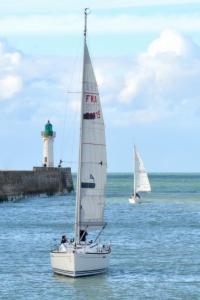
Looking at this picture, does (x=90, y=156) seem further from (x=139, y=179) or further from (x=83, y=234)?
(x=139, y=179)

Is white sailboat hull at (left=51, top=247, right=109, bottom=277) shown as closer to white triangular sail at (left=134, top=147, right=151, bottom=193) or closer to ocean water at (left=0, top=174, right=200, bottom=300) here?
ocean water at (left=0, top=174, right=200, bottom=300)

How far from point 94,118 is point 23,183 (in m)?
68.1

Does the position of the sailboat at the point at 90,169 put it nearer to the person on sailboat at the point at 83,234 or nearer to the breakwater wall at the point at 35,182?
the person on sailboat at the point at 83,234

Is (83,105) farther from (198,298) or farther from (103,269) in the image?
(198,298)

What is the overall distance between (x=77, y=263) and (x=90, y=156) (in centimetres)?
460

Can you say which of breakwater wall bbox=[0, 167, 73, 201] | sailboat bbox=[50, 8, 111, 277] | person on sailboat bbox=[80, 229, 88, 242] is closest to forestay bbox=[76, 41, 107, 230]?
sailboat bbox=[50, 8, 111, 277]

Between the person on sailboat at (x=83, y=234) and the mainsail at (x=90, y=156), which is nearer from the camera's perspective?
the person on sailboat at (x=83, y=234)

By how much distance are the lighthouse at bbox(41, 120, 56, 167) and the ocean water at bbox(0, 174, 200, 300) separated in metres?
35.3

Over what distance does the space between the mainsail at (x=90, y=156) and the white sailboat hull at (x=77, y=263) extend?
160 cm

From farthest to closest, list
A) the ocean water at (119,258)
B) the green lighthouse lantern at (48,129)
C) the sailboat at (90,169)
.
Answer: the green lighthouse lantern at (48,129)
the sailboat at (90,169)
the ocean water at (119,258)

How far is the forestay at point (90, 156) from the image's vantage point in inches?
1644

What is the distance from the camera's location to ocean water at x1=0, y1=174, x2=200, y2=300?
38.7 m

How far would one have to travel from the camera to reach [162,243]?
186 ft

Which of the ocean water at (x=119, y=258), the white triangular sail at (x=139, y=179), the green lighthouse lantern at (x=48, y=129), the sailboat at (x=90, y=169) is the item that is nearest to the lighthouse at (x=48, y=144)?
the green lighthouse lantern at (x=48, y=129)
